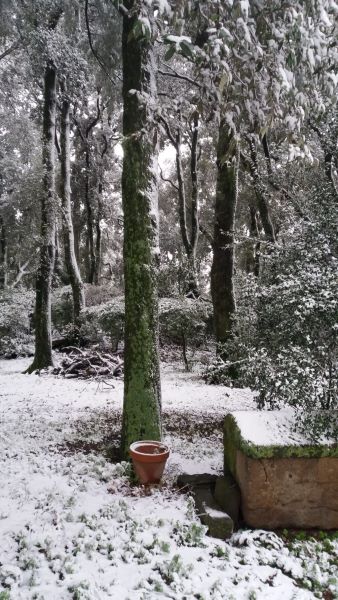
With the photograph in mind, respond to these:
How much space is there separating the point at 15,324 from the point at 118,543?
1104 centimetres

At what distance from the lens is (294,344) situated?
13.4 feet

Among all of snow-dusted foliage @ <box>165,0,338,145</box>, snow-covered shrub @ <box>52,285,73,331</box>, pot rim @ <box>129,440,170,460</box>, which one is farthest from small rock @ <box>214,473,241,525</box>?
snow-covered shrub @ <box>52,285,73,331</box>

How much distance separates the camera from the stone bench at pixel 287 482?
342 cm

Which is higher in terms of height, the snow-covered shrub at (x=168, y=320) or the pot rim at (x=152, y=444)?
the snow-covered shrub at (x=168, y=320)

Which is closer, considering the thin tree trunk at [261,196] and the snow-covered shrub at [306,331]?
the snow-covered shrub at [306,331]

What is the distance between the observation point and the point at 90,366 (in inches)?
398

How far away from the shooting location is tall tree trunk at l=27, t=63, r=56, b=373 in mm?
9656

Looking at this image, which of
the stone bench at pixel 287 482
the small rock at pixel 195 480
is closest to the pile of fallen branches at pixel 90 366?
the small rock at pixel 195 480

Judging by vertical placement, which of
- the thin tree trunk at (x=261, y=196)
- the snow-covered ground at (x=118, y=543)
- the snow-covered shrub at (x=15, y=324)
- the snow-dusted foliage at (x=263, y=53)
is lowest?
the snow-covered ground at (x=118, y=543)

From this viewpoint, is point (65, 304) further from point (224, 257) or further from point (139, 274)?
point (139, 274)

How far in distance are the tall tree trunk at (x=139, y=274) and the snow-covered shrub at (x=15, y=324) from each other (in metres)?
9.28

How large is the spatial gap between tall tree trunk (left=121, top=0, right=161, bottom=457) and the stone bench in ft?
4.10

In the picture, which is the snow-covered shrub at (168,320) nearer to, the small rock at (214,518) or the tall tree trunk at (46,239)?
the tall tree trunk at (46,239)

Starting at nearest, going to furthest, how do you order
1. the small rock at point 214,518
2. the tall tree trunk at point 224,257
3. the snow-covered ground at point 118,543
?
the snow-covered ground at point 118,543 → the small rock at point 214,518 → the tall tree trunk at point 224,257
